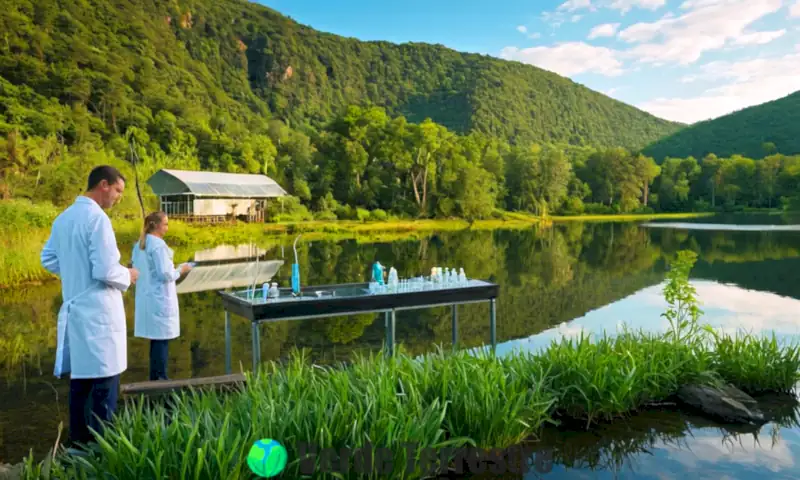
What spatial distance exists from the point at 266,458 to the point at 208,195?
35734 millimetres

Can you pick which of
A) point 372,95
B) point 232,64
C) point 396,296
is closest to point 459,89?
point 372,95

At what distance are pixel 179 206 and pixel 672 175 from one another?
61467 mm

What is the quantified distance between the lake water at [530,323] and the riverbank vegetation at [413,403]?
12.4 inches

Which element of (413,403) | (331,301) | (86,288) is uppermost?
(86,288)

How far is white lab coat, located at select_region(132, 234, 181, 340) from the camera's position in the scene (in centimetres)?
511

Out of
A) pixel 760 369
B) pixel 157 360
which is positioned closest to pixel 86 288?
pixel 157 360

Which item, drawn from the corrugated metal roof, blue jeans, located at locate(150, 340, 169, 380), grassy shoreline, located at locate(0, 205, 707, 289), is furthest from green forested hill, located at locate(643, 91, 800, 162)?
blue jeans, located at locate(150, 340, 169, 380)

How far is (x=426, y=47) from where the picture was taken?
11831 cm

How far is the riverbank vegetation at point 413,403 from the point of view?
309 cm

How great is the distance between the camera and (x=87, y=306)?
139 inches

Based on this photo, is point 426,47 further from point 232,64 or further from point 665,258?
point 665,258

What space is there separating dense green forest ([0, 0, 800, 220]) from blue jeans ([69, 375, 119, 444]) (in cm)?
2497

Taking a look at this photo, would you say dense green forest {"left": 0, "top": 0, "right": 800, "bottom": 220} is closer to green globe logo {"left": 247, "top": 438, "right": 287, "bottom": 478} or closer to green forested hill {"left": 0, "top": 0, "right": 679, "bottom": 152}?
green forested hill {"left": 0, "top": 0, "right": 679, "bottom": 152}

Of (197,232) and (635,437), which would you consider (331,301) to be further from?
(197,232)
